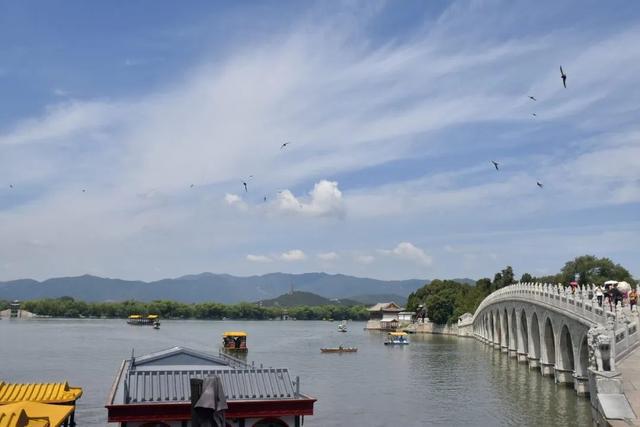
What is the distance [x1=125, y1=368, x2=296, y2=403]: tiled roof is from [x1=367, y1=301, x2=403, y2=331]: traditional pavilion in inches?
5303

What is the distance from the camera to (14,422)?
55.4ft

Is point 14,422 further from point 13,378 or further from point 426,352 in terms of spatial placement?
point 426,352

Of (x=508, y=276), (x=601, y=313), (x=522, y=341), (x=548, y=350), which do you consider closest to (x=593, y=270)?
(x=508, y=276)

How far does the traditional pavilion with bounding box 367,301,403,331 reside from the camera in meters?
151

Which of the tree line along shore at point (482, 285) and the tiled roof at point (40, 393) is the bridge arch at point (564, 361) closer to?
the tiled roof at point (40, 393)

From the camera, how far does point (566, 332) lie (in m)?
42.5

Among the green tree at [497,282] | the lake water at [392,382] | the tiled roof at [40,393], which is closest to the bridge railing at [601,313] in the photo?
the lake water at [392,382]

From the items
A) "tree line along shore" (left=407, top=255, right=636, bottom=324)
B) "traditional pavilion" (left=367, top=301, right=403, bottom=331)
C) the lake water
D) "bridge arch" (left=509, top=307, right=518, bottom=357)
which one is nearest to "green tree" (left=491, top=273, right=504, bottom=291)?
"tree line along shore" (left=407, top=255, right=636, bottom=324)

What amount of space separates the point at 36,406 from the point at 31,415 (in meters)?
0.71

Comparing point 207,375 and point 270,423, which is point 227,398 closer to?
point 207,375

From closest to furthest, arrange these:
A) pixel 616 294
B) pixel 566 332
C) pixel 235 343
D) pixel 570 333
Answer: pixel 570 333
pixel 566 332
pixel 616 294
pixel 235 343

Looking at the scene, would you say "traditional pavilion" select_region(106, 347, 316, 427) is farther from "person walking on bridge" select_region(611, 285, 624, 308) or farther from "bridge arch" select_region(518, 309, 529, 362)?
"bridge arch" select_region(518, 309, 529, 362)

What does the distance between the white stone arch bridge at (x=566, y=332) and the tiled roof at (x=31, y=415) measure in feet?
64.2

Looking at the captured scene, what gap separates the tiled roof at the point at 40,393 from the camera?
23016 millimetres
